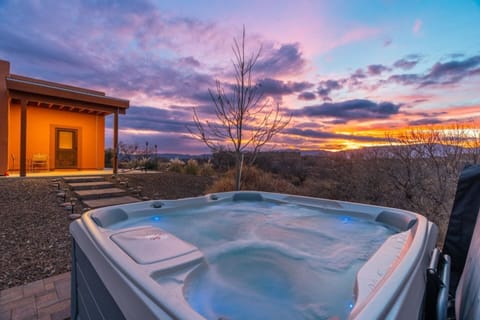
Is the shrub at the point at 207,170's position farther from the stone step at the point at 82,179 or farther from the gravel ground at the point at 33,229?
the stone step at the point at 82,179

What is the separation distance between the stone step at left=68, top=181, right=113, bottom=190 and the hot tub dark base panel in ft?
16.4

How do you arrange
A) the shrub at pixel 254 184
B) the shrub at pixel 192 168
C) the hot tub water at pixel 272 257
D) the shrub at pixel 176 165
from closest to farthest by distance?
the hot tub water at pixel 272 257 < the shrub at pixel 254 184 < the shrub at pixel 192 168 < the shrub at pixel 176 165

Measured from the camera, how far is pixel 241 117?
18.6 feet

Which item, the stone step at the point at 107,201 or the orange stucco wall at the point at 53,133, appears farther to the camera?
the orange stucco wall at the point at 53,133

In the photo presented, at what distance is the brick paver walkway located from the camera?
1773mm

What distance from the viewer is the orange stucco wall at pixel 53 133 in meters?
7.71

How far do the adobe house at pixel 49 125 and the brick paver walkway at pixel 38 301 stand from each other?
594 cm

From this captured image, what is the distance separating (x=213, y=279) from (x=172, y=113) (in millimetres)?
9588

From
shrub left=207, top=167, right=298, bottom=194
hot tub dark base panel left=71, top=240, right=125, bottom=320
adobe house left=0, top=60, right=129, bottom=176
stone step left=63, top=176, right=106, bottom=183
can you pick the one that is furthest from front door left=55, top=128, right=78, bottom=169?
hot tub dark base panel left=71, top=240, right=125, bottom=320

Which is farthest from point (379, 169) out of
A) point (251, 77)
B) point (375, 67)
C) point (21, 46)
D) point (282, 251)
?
point (21, 46)

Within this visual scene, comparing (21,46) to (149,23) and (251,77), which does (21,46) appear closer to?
(149,23)

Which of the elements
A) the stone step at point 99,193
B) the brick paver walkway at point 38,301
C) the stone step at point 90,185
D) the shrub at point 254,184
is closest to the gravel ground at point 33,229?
Answer: the brick paver walkway at point 38,301

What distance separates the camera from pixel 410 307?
0.96m

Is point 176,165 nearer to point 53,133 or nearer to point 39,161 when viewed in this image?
point 53,133
